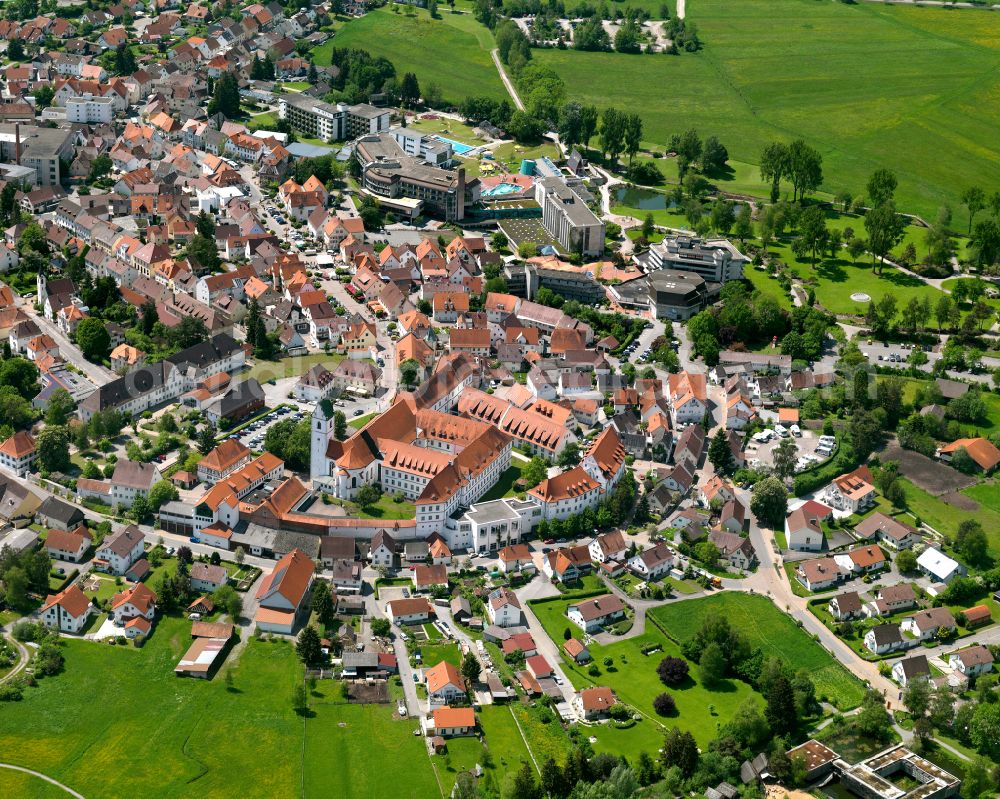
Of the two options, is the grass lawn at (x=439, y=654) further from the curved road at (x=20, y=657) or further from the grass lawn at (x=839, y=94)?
the grass lawn at (x=839, y=94)

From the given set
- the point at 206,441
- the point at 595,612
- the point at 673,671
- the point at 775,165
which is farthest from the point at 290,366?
the point at 775,165

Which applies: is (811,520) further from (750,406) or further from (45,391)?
(45,391)

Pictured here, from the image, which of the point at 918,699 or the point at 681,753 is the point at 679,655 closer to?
the point at 681,753

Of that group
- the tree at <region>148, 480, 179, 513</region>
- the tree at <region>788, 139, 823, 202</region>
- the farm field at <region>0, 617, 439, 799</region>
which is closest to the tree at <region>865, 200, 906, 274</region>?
the tree at <region>788, 139, 823, 202</region>

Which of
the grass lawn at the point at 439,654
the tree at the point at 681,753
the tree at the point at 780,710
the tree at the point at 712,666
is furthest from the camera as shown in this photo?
the grass lawn at the point at 439,654

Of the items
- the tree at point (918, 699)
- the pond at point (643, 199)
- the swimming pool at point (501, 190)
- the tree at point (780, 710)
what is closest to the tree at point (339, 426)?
the tree at point (780, 710)

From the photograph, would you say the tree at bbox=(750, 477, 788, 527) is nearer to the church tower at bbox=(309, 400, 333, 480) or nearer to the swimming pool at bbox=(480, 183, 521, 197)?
the church tower at bbox=(309, 400, 333, 480)
